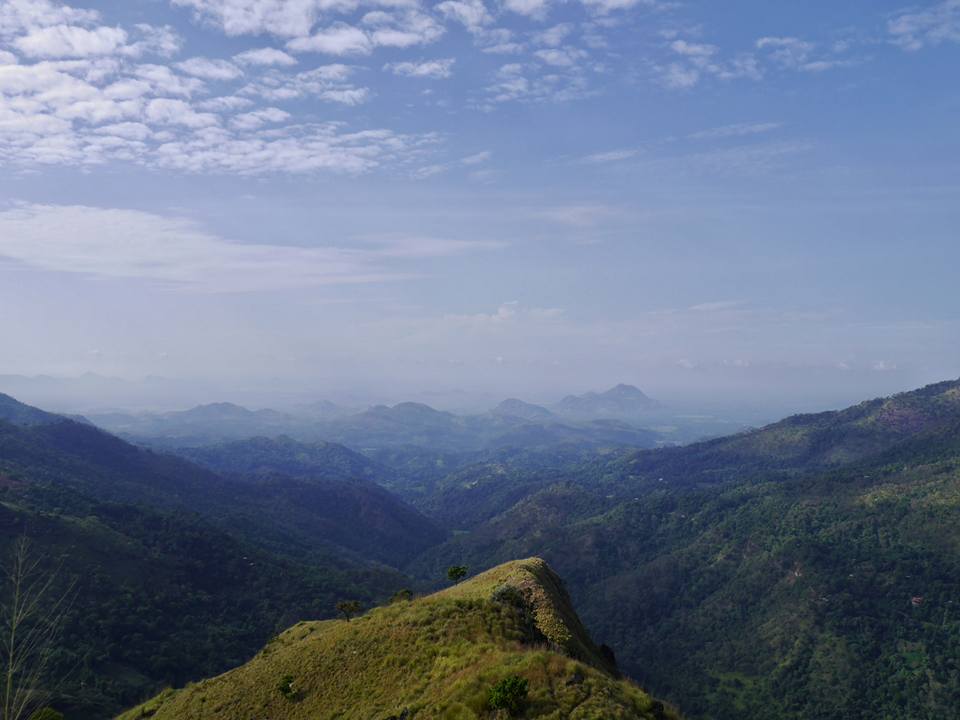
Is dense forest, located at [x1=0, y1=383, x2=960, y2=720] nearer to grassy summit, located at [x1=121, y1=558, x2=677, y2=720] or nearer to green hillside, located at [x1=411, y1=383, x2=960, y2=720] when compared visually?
green hillside, located at [x1=411, y1=383, x2=960, y2=720]

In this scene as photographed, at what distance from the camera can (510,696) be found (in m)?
21.9

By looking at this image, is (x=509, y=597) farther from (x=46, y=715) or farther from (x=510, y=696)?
(x=46, y=715)

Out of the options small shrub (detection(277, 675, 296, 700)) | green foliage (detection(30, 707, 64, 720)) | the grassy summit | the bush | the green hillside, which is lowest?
the green hillside

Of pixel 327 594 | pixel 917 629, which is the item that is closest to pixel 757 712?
pixel 917 629

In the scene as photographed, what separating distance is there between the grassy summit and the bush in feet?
0.80

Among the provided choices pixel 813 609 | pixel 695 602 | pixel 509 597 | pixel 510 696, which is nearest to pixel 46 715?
pixel 509 597

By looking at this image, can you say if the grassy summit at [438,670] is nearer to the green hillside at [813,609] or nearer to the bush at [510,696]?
the bush at [510,696]

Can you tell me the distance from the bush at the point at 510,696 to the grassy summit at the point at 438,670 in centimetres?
25

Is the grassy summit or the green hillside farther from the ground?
the grassy summit

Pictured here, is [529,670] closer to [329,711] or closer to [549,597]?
[329,711]

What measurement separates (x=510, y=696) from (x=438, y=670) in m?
7.73

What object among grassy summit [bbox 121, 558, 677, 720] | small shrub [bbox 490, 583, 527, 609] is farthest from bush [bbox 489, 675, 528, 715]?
small shrub [bbox 490, 583, 527, 609]

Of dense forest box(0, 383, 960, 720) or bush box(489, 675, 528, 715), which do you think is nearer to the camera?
bush box(489, 675, 528, 715)

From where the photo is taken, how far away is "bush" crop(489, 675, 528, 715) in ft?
71.6
